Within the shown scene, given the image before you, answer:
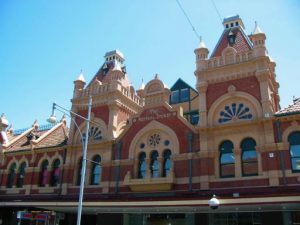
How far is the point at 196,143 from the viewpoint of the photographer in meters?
24.1

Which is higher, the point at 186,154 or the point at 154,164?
the point at 186,154

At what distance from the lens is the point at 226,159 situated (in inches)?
906

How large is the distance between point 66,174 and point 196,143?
12402 millimetres

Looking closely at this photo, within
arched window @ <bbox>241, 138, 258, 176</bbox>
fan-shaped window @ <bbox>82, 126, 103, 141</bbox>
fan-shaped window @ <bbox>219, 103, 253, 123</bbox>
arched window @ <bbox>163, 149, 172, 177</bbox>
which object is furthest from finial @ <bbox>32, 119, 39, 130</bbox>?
arched window @ <bbox>241, 138, 258, 176</bbox>

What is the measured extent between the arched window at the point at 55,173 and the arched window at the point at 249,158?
16.9 metres

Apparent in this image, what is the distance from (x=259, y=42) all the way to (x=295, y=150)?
8338 millimetres

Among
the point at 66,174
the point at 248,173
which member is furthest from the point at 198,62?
the point at 66,174

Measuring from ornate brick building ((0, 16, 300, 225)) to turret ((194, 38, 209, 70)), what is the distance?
0.08 metres

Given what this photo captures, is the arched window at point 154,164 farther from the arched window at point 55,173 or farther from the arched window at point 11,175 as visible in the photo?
the arched window at point 11,175

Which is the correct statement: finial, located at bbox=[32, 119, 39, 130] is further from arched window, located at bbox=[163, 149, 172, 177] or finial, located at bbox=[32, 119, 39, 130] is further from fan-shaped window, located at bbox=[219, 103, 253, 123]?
fan-shaped window, located at bbox=[219, 103, 253, 123]

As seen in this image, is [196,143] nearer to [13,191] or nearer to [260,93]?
[260,93]

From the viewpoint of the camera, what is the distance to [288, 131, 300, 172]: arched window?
803 inches

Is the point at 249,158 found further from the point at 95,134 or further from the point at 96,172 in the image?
the point at 95,134

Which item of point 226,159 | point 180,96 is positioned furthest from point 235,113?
point 180,96
